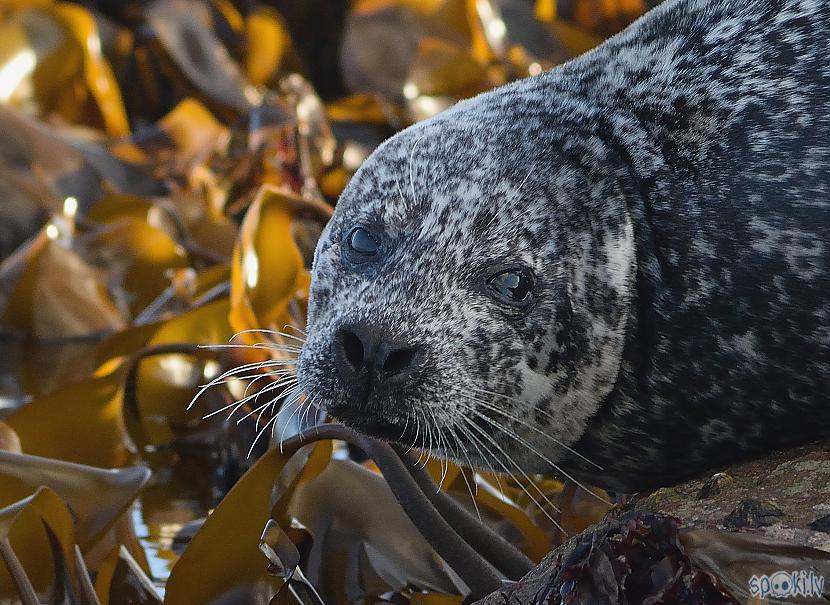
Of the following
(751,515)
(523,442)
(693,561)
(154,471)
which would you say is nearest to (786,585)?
(693,561)

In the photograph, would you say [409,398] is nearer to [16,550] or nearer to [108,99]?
[16,550]

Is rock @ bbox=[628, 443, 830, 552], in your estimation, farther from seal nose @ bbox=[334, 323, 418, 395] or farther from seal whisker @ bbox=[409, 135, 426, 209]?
seal whisker @ bbox=[409, 135, 426, 209]

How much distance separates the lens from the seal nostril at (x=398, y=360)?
7.82 feet

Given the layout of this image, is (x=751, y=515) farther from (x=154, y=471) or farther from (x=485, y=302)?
(x=154, y=471)

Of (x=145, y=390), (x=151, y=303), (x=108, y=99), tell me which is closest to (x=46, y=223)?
(x=151, y=303)

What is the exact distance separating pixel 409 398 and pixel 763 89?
896 millimetres

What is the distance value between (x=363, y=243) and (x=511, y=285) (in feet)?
0.98

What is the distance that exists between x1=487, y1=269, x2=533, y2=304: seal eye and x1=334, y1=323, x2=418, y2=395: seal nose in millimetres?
Result: 213

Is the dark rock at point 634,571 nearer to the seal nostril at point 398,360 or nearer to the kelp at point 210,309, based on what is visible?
the kelp at point 210,309

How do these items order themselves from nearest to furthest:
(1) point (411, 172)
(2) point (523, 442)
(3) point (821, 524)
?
(3) point (821, 524)
(2) point (523, 442)
(1) point (411, 172)

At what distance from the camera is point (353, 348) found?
7.92ft

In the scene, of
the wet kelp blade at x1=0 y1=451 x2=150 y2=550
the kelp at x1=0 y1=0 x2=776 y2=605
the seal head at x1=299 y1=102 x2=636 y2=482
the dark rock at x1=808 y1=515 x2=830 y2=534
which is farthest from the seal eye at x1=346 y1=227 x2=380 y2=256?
the dark rock at x1=808 y1=515 x2=830 y2=534

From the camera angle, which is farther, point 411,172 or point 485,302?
point 411,172

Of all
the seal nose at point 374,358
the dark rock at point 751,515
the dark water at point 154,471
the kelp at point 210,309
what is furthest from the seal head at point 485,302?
the dark water at point 154,471
